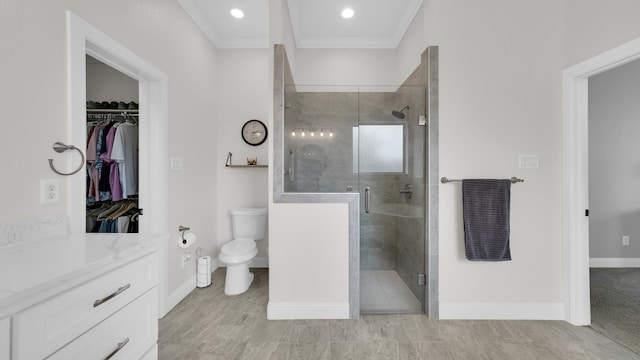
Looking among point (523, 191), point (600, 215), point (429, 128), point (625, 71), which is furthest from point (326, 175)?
point (625, 71)

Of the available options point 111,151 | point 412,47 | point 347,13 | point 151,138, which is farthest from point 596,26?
point 111,151

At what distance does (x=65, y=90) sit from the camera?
1.38 meters

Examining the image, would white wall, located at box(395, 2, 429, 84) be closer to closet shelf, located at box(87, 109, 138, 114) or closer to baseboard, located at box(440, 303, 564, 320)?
baseboard, located at box(440, 303, 564, 320)

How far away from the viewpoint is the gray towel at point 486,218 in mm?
2092

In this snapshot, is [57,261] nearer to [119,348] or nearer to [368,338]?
[119,348]

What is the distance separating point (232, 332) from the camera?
1.96 metres

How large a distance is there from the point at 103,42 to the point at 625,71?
5284 millimetres

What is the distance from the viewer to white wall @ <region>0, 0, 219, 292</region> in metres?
1.15

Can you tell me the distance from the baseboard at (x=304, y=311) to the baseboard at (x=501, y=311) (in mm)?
824

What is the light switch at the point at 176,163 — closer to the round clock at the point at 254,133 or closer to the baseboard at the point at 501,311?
the round clock at the point at 254,133

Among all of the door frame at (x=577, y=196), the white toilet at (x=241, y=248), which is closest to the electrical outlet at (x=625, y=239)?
the door frame at (x=577, y=196)

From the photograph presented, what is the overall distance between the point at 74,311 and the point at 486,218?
2419mm

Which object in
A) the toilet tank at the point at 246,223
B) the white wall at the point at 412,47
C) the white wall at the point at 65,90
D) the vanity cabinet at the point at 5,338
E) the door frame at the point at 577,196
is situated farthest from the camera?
the toilet tank at the point at 246,223

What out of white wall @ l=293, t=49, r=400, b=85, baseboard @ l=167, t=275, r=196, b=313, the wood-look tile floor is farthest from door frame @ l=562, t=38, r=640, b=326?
baseboard @ l=167, t=275, r=196, b=313
